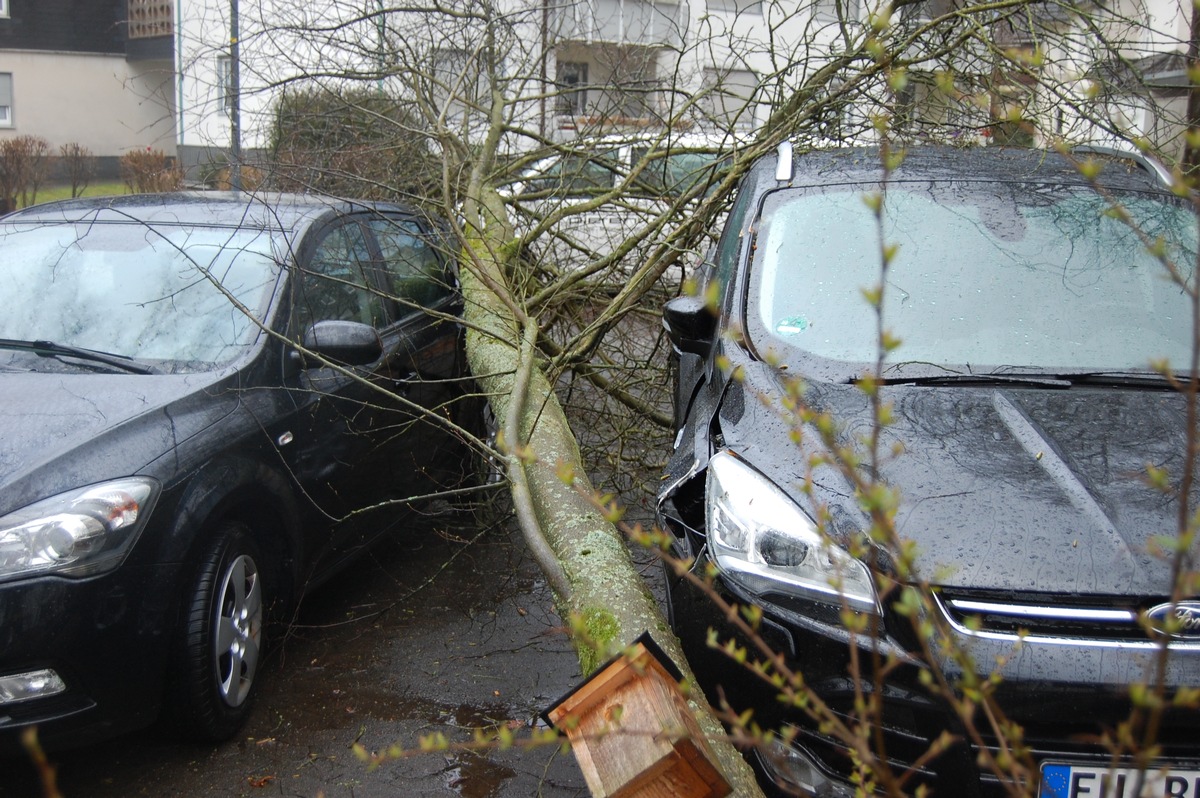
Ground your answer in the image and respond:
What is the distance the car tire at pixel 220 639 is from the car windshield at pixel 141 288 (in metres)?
0.74

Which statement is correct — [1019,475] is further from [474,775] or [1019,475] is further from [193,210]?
[193,210]

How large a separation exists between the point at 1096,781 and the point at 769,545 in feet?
2.77

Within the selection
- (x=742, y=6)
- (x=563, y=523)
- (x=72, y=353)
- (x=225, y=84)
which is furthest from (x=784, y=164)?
(x=742, y=6)

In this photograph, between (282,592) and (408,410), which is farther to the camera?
(408,410)

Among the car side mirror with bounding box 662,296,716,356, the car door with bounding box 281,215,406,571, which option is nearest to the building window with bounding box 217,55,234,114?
the car door with bounding box 281,215,406,571

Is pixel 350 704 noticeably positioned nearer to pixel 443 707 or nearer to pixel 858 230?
pixel 443 707

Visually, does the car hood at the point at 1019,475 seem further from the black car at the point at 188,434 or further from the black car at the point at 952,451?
the black car at the point at 188,434

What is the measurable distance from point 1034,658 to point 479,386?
3.56 m

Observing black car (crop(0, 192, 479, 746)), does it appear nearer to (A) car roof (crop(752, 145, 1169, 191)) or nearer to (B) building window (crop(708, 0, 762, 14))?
(A) car roof (crop(752, 145, 1169, 191))

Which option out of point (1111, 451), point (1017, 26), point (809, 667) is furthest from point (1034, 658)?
point (1017, 26)

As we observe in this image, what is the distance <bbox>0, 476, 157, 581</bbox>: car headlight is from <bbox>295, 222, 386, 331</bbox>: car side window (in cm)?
136

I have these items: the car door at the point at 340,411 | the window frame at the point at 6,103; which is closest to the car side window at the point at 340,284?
the car door at the point at 340,411

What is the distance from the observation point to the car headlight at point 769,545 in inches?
96.0

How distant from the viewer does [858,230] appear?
367cm
